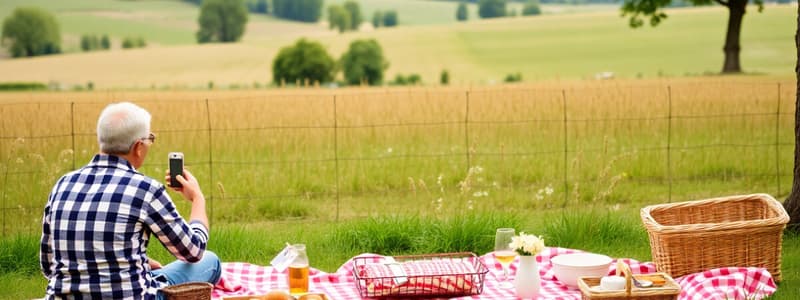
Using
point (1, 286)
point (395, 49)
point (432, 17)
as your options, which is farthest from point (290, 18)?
point (1, 286)

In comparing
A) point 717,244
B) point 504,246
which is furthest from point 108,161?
point 717,244

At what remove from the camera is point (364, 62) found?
148 ft

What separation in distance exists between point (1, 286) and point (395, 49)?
A: 45.0 metres

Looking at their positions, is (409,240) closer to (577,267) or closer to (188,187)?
(577,267)

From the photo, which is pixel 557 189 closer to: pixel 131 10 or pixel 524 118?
pixel 524 118

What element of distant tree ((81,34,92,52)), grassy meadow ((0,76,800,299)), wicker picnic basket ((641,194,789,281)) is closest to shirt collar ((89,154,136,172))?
grassy meadow ((0,76,800,299))

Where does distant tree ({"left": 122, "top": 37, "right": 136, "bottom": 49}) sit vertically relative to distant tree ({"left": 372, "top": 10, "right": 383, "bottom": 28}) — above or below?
below

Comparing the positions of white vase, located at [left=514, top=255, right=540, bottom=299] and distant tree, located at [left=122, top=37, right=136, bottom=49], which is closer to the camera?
white vase, located at [left=514, top=255, right=540, bottom=299]

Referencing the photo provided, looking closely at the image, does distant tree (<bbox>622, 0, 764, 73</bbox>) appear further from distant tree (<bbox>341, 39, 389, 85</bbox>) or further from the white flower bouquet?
the white flower bouquet

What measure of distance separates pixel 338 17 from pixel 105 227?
69738 millimetres

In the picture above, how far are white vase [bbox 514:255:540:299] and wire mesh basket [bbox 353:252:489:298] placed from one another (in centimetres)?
18

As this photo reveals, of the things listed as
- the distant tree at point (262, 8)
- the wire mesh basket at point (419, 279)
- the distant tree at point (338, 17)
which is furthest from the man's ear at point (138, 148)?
the distant tree at point (262, 8)

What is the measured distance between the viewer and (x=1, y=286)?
18.9 feet

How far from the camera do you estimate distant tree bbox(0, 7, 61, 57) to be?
172 feet
